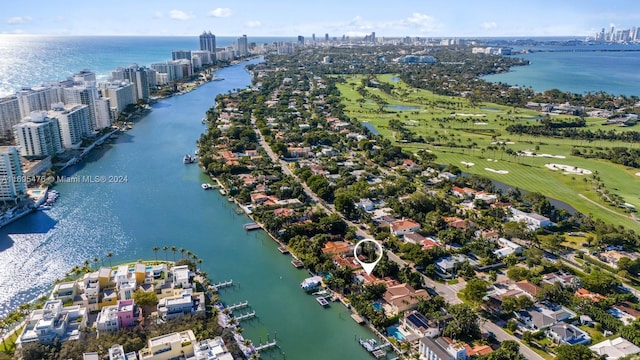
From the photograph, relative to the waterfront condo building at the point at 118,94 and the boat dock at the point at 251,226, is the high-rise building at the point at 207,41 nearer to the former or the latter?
the waterfront condo building at the point at 118,94

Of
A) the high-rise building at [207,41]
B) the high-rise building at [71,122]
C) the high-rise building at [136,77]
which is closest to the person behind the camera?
the high-rise building at [71,122]

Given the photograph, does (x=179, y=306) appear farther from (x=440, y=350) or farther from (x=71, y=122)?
(x=71, y=122)

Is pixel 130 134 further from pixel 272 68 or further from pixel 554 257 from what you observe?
pixel 272 68

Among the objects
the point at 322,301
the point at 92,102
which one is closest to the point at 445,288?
the point at 322,301

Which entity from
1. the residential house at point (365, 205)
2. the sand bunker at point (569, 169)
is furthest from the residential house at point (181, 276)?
the sand bunker at point (569, 169)

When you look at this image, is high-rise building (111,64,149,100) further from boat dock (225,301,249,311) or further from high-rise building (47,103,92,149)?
boat dock (225,301,249,311)

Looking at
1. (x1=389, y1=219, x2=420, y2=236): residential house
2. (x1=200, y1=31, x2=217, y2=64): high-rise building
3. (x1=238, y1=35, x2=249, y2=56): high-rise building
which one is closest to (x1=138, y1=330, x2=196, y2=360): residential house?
(x1=389, y1=219, x2=420, y2=236): residential house

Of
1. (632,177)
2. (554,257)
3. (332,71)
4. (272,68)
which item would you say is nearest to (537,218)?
(554,257)

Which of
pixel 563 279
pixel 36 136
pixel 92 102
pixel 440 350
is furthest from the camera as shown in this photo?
pixel 92 102
